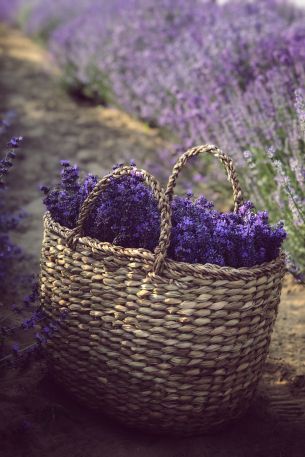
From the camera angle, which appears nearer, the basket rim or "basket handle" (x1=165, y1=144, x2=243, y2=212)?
the basket rim

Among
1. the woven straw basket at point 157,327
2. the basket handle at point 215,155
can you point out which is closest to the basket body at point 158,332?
the woven straw basket at point 157,327

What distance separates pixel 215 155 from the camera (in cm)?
200

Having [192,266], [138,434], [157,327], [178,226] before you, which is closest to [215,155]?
[178,226]

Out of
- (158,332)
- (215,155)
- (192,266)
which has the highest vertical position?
(215,155)

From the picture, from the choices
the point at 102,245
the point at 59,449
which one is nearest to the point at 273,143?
the point at 102,245

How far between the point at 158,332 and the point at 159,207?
1.18 ft

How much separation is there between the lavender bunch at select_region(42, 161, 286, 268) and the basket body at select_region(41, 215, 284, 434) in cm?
9

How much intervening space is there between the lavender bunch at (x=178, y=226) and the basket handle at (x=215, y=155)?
6 cm

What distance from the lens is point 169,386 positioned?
184cm

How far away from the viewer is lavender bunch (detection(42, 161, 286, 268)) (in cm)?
187

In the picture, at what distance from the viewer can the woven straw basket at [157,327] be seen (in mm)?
1751

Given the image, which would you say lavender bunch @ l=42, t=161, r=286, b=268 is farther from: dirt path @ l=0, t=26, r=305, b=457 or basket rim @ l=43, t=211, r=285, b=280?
dirt path @ l=0, t=26, r=305, b=457

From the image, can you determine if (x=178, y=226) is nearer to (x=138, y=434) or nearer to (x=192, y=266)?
(x=192, y=266)

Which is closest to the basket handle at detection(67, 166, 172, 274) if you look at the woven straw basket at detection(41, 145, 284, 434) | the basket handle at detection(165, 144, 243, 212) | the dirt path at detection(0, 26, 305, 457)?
the woven straw basket at detection(41, 145, 284, 434)
